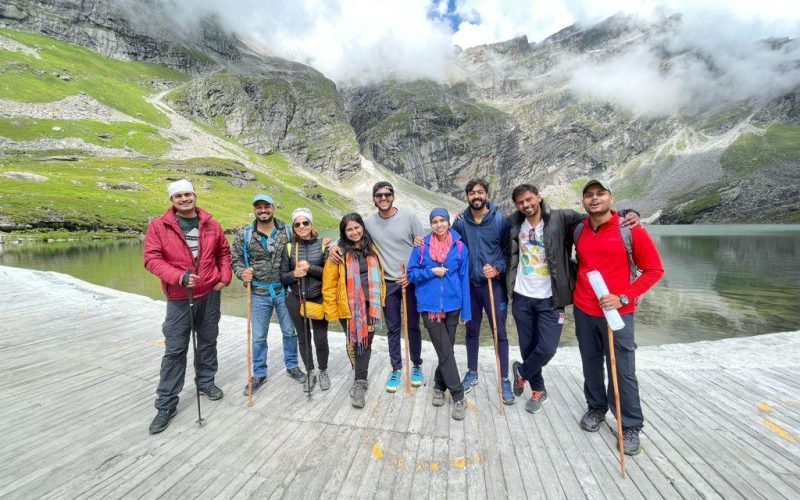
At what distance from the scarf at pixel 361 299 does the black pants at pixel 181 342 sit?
230cm

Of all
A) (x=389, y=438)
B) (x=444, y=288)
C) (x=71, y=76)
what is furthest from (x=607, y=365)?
(x=71, y=76)

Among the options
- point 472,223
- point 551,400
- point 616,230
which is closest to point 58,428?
point 472,223

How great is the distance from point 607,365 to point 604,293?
108cm

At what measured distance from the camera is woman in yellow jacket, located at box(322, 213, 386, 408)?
19.4 ft

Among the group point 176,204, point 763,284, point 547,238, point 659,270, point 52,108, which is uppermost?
point 52,108

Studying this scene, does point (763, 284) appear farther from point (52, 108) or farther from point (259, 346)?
point (52, 108)

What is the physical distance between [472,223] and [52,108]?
16387 cm

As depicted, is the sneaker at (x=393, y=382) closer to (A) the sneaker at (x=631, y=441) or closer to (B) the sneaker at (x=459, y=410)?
(B) the sneaker at (x=459, y=410)

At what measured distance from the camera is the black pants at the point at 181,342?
541 cm

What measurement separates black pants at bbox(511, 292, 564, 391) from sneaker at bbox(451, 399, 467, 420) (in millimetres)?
1118

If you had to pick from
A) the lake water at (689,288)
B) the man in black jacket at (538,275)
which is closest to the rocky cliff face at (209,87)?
the lake water at (689,288)

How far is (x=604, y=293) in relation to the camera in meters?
4.43

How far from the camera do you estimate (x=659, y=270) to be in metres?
4.46

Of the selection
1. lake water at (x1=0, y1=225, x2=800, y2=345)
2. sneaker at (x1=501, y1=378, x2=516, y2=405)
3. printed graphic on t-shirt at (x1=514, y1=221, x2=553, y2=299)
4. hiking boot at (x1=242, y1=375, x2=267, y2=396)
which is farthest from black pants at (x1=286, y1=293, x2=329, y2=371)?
lake water at (x1=0, y1=225, x2=800, y2=345)
